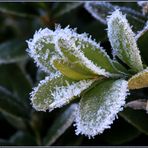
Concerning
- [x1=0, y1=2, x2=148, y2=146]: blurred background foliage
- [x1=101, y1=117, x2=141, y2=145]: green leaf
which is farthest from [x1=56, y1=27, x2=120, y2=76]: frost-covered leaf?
[x1=101, y1=117, x2=141, y2=145]: green leaf

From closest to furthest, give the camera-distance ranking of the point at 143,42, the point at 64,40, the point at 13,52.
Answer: the point at 64,40, the point at 143,42, the point at 13,52

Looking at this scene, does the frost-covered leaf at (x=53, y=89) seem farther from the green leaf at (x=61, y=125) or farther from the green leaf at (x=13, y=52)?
the green leaf at (x=13, y=52)

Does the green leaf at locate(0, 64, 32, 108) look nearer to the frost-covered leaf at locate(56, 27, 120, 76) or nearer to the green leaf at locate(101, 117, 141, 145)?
the green leaf at locate(101, 117, 141, 145)

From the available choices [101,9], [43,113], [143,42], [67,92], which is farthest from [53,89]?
[43,113]

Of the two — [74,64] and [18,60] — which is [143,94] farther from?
[18,60]

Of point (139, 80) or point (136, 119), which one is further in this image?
point (136, 119)

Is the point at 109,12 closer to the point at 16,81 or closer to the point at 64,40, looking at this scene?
the point at 64,40

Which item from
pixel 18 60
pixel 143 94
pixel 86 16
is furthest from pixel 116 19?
pixel 86 16
